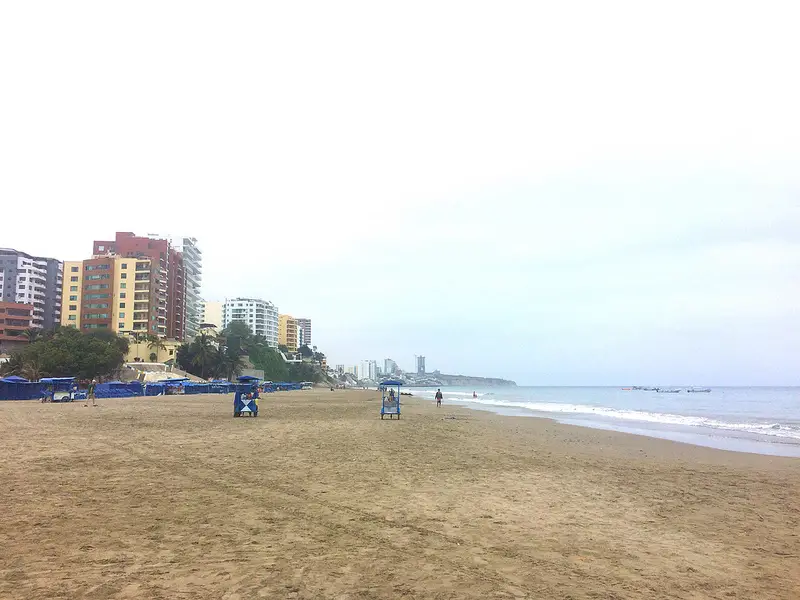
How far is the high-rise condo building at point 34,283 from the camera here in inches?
4341

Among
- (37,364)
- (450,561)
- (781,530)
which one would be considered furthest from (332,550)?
(37,364)

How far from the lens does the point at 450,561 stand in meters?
5.39

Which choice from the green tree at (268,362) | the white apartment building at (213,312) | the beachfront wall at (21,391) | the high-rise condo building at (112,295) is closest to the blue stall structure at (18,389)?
the beachfront wall at (21,391)

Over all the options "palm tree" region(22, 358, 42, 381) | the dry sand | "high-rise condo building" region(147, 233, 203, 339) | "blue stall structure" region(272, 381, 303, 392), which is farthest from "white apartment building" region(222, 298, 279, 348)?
the dry sand

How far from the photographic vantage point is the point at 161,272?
109 meters

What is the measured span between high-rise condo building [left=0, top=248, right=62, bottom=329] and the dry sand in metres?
117

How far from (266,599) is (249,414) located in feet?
74.9

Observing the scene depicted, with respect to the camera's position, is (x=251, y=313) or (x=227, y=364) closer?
(x=227, y=364)

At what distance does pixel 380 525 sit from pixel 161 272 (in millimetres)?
112838

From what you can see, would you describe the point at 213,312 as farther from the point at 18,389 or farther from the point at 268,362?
the point at 18,389

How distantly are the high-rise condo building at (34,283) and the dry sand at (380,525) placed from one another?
116840 millimetres

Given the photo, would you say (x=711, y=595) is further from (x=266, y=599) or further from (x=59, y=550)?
(x=59, y=550)

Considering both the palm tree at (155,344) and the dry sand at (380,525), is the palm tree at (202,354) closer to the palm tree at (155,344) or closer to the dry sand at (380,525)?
the palm tree at (155,344)

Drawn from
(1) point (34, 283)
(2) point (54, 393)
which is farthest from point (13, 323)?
(2) point (54, 393)
